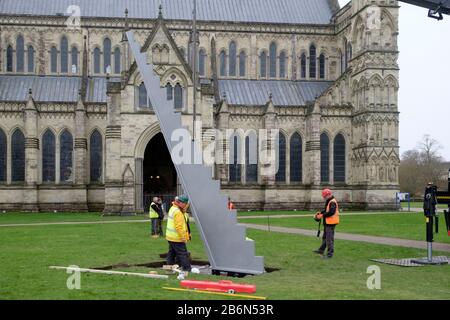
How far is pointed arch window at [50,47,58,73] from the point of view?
53781 mm

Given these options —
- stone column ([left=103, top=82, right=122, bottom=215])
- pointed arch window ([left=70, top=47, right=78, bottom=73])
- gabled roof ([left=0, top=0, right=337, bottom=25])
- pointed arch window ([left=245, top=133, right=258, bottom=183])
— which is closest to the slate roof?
pointed arch window ([left=70, top=47, right=78, bottom=73])

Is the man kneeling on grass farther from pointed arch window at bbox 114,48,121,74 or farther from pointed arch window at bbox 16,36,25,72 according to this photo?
pointed arch window at bbox 16,36,25,72

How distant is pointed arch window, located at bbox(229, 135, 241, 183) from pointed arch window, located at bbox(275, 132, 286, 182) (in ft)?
10.2

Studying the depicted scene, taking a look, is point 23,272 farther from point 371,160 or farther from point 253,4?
point 253,4

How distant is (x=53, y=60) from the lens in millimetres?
53906

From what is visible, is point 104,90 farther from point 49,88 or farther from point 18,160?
point 18,160

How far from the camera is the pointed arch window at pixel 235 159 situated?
5094 centimetres

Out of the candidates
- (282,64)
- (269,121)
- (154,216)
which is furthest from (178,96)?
(154,216)

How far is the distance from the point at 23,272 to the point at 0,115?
120 feet

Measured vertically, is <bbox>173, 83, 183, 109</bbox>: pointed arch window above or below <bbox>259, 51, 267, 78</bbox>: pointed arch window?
below

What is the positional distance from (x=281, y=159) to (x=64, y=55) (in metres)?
19.9

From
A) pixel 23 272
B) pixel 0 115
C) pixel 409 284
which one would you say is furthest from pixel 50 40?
pixel 409 284

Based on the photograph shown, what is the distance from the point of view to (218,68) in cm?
5581

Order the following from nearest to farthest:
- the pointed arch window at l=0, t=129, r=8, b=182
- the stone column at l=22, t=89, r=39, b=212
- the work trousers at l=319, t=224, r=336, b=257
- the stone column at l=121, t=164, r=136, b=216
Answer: the work trousers at l=319, t=224, r=336, b=257, the stone column at l=121, t=164, r=136, b=216, the stone column at l=22, t=89, r=39, b=212, the pointed arch window at l=0, t=129, r=8, b=182
